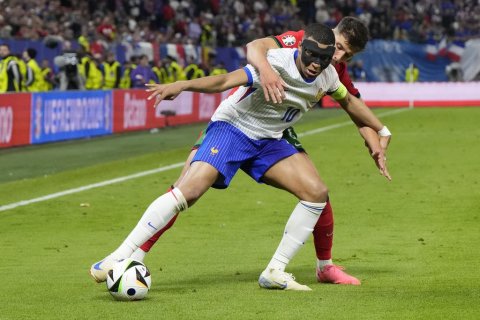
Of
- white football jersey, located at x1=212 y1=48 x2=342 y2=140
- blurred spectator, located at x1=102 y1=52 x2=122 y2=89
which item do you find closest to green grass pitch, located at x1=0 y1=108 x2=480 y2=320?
white football jersey, located at x1=212 y1=48 x2=342 y2=140

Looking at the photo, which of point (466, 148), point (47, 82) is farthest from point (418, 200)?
point (47, 82)

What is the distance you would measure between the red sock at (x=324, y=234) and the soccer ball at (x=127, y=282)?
1.52 m

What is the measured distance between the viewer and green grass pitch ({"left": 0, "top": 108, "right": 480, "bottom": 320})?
24.8 feet

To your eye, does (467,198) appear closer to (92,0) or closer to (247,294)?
(247,294)

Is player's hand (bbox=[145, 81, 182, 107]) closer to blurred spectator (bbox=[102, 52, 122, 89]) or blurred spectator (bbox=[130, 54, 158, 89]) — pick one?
blurred spectator (bbox=[102, 52, 122, 89])

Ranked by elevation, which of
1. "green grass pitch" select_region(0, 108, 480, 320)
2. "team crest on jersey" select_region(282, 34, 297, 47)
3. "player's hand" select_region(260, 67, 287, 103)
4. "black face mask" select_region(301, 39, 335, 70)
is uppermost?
"black face mask" select_region(301, 39, 335, 70)

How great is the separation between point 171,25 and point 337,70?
1498 inches

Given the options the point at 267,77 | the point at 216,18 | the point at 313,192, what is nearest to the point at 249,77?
the point at 267,77

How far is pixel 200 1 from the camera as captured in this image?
1967 inches

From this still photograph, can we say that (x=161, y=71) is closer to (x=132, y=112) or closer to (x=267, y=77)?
(x=132, y=112)

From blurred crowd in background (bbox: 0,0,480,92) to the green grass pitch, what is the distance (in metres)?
8.78

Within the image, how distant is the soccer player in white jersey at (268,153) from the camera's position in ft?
26.3

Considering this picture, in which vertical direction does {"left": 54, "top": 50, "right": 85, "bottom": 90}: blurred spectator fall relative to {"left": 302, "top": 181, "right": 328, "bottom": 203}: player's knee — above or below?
below

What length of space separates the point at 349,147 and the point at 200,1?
26.6 meters
